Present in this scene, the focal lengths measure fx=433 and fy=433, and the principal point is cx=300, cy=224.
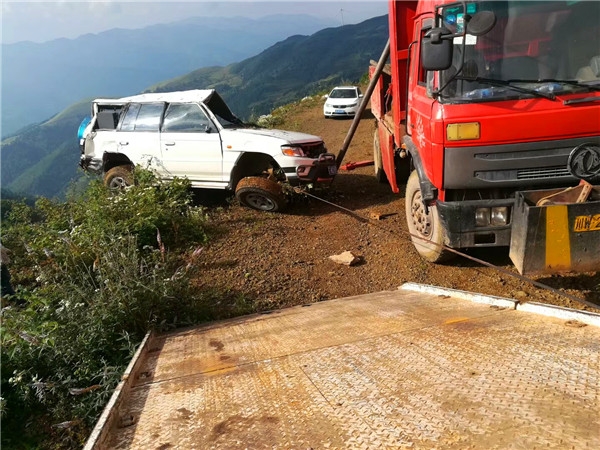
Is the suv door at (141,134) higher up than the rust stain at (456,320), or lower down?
higher up

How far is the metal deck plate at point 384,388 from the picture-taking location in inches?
63.1

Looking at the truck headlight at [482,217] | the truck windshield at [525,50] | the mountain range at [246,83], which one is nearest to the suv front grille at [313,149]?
the truck windshield at [525,50]

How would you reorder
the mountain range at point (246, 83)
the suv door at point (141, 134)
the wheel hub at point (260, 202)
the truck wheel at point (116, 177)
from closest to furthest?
the wheel hub at point (260, 202), the suv door at point (141, 134), the truck wheel at point (116, 177), the mountain range at point (246, 83)

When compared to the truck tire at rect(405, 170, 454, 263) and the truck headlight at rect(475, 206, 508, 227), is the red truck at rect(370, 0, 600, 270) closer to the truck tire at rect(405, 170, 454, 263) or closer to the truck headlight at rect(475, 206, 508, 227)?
the truck headlight at rect(475, 206, 508, 227)

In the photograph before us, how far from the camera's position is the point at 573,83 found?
3.56 meters

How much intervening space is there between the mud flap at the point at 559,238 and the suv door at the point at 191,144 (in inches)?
199

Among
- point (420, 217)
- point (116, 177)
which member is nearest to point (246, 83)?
point (116, 177)

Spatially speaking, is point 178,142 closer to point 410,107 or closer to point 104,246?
point 104,246

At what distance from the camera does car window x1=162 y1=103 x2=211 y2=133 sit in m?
7.27

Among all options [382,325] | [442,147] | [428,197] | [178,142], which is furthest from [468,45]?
[178,142]

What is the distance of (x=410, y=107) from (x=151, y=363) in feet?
13.1

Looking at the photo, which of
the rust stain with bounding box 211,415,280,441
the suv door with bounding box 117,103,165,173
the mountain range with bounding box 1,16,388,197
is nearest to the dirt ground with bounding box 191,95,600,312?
the suv door with bounding box 117,103,165,173

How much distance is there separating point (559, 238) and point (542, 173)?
728mm

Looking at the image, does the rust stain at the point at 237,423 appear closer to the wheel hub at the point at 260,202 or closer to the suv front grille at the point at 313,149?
the wheel hub at the point at 260,202
